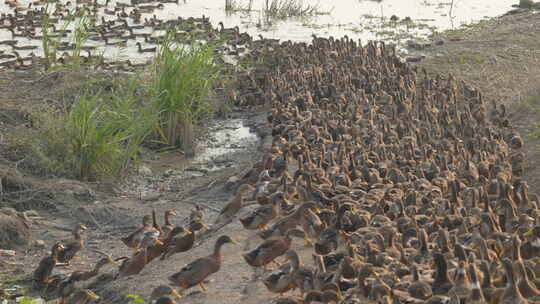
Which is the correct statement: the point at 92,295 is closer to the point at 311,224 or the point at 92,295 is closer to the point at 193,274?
the point at 193,274

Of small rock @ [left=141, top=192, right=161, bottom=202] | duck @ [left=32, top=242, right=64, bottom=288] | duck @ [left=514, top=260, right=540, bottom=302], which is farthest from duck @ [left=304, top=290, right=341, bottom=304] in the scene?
small rock @ [left=141, top=192, right=161, bottom=202]

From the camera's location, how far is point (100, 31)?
69.3 feet

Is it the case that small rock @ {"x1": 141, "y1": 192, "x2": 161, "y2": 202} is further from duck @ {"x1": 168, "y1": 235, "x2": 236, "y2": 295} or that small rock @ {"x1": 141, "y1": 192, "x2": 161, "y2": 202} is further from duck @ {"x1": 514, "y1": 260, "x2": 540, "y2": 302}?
duck @ {"x1": 514, "y1": 260, "x2": 540, "y2": 302}

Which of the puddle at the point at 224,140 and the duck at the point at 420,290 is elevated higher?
the duck at the point at 420,290

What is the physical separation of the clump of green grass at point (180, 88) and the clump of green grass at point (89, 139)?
900 mm

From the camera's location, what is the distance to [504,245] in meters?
7.88

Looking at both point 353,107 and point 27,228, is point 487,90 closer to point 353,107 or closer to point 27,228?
point 353,107

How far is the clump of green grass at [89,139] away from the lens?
39.7 feet

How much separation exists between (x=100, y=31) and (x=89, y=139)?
9.54 metres

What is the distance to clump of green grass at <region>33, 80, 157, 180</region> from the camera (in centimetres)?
1210

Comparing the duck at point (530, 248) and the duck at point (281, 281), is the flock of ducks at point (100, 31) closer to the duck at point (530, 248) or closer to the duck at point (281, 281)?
the duck at point (281, 281)

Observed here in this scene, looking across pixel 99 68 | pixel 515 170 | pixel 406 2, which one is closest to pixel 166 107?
pixel 99 68

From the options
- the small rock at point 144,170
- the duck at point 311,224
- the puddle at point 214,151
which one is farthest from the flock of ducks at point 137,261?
the puddle at point 214,151

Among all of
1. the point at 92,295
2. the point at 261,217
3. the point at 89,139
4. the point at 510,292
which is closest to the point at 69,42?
the point at 89,139
